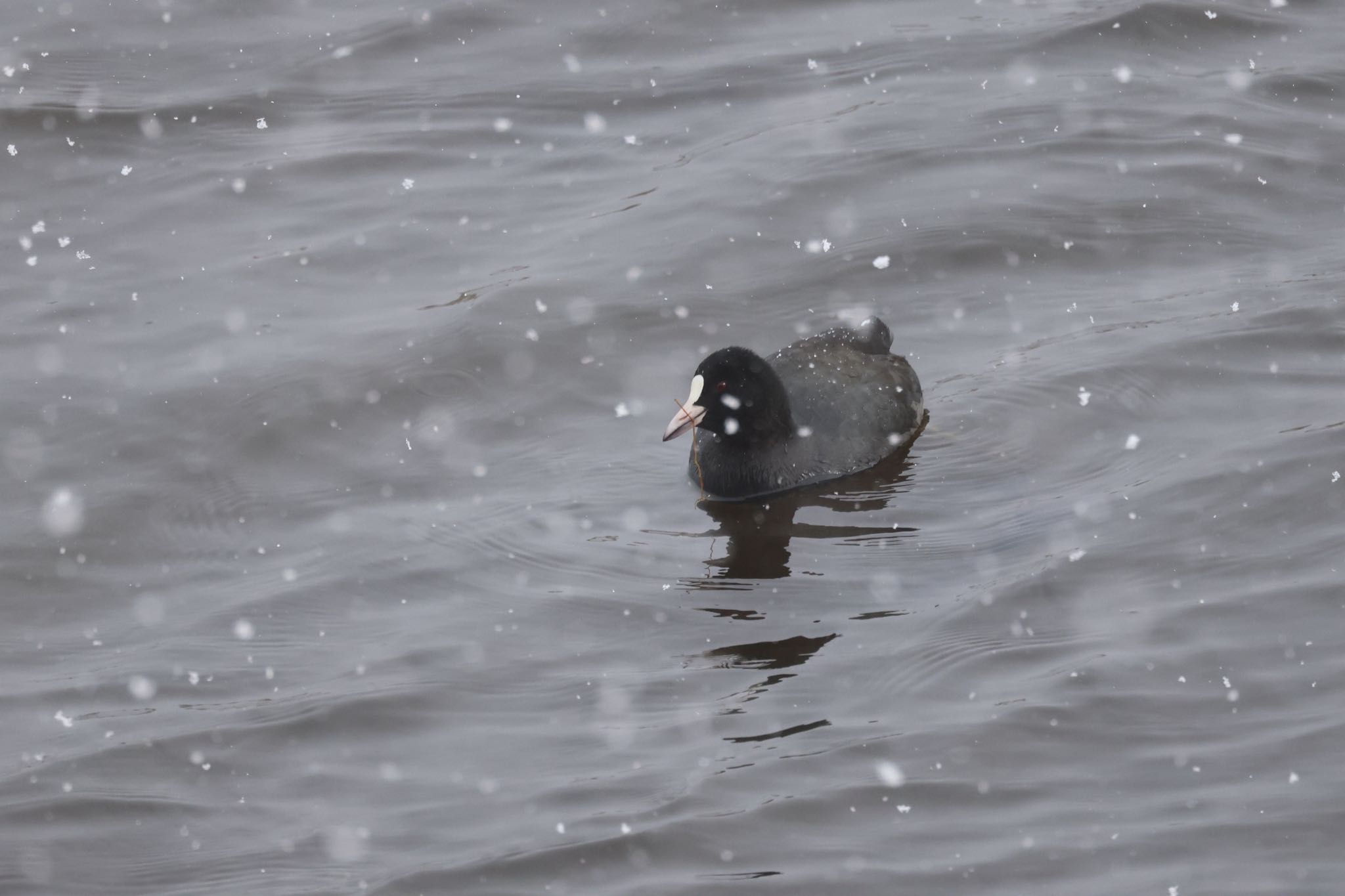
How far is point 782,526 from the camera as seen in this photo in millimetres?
9188

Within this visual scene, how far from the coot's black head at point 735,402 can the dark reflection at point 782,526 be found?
13.6 inches

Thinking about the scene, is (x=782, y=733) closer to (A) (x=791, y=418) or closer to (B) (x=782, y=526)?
(B) (x=782, y=526)

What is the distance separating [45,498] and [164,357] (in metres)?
1.49

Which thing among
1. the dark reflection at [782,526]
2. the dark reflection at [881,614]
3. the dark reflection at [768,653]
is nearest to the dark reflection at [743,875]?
the dark reflection at [768,653]

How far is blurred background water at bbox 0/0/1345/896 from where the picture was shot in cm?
679

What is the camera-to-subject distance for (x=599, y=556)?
8656mm

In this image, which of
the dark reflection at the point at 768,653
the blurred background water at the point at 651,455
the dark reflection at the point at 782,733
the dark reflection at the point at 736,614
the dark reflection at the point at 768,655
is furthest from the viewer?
the dark reflection at the point at 736,614

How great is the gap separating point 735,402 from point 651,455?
27.0 inches

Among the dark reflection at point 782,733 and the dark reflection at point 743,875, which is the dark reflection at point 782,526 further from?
the dark reflection at point 743,875

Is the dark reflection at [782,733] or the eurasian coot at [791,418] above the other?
the eurasian coot at [791,418]

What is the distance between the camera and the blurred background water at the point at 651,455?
6793mm

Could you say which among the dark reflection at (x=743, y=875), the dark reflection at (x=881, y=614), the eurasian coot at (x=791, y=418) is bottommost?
the dark reflection at (x=743, y=875)

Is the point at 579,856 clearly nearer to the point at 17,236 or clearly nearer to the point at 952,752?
the point at 952,752

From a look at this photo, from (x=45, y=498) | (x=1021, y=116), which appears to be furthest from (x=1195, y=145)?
(x=45, y=498)
